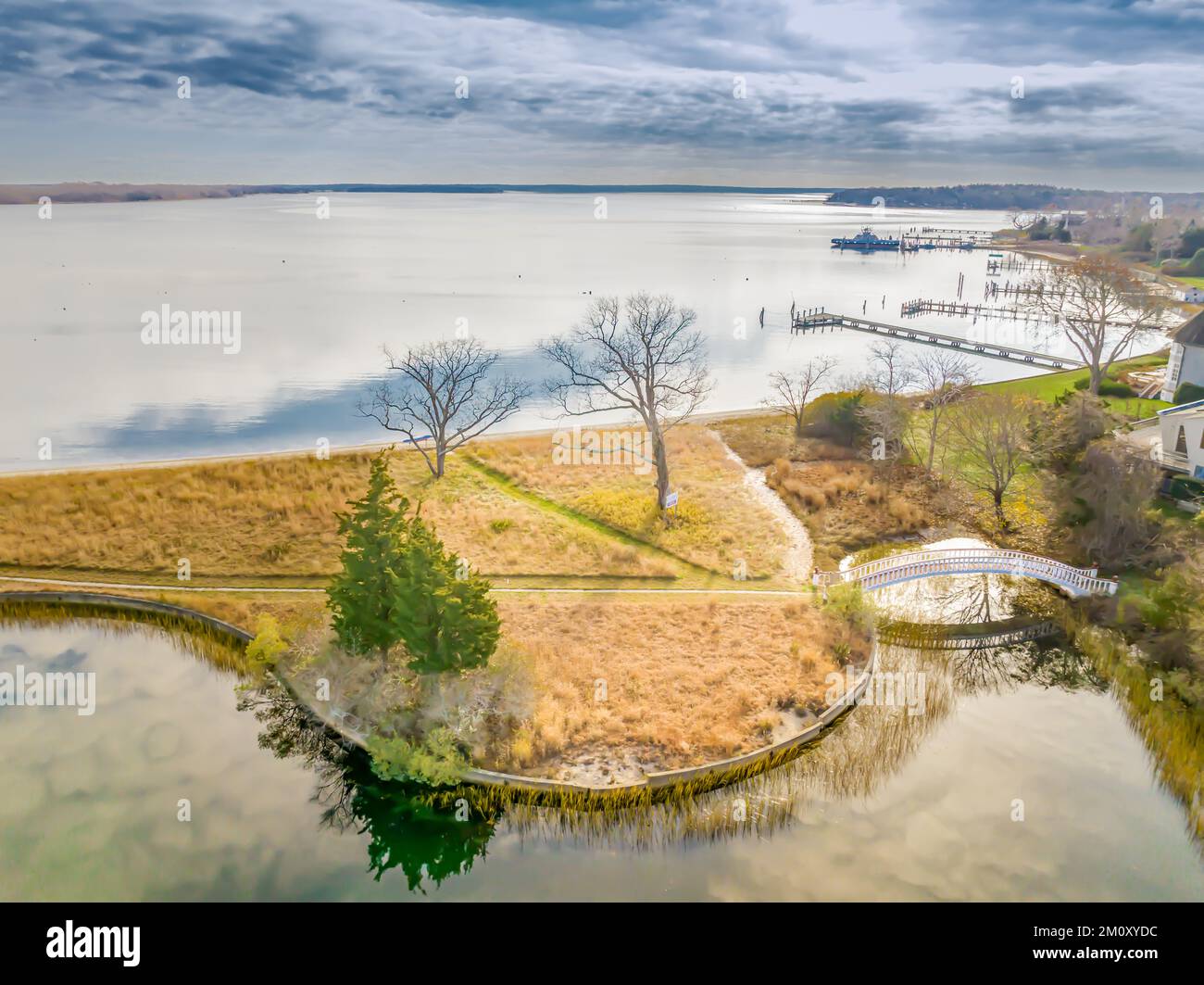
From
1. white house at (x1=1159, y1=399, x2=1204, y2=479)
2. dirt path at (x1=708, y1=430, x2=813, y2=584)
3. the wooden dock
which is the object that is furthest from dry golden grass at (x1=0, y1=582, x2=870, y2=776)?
the wooden dock

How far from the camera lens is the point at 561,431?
53188mm

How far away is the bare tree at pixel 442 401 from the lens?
45.6m

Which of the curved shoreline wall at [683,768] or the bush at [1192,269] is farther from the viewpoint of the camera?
the bush at [1192,269]

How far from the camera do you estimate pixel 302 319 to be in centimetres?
8694

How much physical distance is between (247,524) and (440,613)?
58.3 feet

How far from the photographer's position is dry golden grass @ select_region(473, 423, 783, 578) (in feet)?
113

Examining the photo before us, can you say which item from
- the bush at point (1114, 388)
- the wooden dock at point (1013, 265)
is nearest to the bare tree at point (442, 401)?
the bush at point (1114, 388)

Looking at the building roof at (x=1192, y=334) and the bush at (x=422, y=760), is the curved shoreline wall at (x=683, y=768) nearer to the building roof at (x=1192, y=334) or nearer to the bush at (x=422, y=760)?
the bush at (x=422, y=760)

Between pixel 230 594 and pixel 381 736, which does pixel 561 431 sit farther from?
pixel 381 736

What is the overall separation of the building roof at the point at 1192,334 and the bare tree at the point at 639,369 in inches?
1118

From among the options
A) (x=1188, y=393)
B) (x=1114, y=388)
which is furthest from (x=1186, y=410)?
(x=1114, y=388)

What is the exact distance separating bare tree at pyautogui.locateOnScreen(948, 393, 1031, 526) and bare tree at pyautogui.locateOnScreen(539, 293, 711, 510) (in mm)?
13724

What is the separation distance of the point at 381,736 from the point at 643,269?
127477 millimetres

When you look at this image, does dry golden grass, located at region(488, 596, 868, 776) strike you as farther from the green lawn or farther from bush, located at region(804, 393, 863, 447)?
the green lawn
